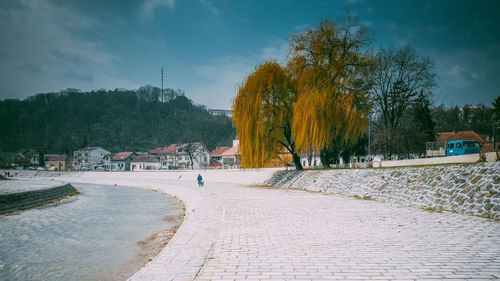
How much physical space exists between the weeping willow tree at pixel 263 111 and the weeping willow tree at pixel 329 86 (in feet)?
4.70

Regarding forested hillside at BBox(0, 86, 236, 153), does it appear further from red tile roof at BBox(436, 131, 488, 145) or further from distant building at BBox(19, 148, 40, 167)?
red tile roof at BBox(436, 131, 488, 145)

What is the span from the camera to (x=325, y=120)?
22.4 m

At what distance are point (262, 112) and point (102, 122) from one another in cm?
12240

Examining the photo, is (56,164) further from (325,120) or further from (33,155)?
(325,120)

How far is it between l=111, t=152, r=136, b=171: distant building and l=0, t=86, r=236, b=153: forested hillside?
14.8 meters

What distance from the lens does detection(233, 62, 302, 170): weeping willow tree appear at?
82.6 ft

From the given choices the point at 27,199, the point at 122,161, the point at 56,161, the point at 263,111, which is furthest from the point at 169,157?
the point at 27,199

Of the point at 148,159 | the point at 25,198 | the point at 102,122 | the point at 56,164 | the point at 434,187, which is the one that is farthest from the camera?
the point at 102,122

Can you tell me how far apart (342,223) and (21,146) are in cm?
14127

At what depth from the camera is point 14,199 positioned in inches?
661

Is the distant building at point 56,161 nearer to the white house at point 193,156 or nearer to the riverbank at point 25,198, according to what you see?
the white house at point 193,156

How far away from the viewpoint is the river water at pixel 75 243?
699cm

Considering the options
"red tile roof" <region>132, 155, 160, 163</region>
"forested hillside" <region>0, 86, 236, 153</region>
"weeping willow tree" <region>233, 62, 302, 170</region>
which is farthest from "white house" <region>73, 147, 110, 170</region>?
"weeping willow tree" <region>233, 62, 302, 170</region>

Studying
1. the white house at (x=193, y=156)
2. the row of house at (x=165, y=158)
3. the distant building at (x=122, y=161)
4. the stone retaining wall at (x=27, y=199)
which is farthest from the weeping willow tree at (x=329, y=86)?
the distant building at (x=122, y=161)
